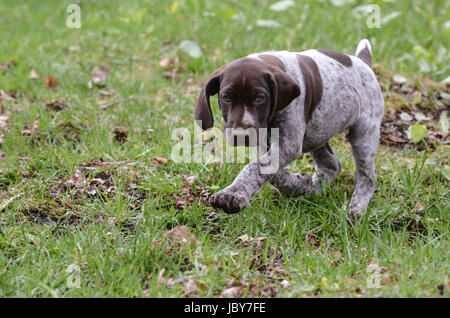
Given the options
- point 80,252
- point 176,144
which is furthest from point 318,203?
point 80,252

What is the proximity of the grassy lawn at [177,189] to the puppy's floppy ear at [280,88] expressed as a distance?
0.90 metres

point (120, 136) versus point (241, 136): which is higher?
point (241, 136)

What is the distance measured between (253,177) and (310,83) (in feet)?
2.51

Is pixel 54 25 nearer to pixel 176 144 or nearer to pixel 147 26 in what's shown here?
pixel 147 26

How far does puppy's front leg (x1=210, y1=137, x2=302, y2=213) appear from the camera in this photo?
3.37m

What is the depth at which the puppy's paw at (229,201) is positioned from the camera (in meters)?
3.36

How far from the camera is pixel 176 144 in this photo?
5.05 meters

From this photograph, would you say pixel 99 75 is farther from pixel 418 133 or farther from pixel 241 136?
pixel 241 136

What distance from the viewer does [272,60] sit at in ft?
12.0

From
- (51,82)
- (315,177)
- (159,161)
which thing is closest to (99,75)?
(51,82)

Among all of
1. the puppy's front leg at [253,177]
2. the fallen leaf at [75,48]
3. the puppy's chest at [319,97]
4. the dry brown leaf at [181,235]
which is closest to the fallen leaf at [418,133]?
the puppy's chest at [319,97]

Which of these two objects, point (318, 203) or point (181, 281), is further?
point (318, 203)

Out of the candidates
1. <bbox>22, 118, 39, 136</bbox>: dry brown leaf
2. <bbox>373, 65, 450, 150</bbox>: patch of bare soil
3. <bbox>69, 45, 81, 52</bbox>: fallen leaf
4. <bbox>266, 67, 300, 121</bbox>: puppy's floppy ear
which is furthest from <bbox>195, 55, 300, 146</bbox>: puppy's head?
<bbox>69, 45, 81, 52</bbox>: fallen leaf

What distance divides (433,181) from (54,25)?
716cm
